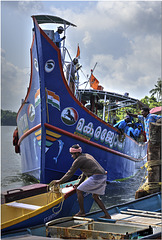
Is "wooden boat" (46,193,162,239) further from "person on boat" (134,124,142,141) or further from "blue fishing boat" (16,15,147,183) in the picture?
"person on boat" (134,124,142,141)

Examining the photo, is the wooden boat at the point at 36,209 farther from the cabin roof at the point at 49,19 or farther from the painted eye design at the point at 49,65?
the cabin roof at the point at 49,19

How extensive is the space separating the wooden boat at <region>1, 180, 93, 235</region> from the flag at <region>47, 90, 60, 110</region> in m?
3.42

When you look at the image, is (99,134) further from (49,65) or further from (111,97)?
(111,97)

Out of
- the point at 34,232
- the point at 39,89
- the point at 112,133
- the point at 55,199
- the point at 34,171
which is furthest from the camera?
the point at 112,133

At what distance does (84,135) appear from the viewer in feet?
34.2

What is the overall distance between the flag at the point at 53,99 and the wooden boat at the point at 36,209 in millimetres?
3421

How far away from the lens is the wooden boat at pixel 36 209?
16.8ft

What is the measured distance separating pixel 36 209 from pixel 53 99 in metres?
4.57

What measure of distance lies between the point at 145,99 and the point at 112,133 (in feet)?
131

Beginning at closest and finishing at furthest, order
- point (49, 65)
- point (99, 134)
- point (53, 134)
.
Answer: point (49, 65)
point (53, 134)
point (99, 134)

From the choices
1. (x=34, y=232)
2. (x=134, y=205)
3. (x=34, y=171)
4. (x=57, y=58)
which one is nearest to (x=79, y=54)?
(x=57, y=58)

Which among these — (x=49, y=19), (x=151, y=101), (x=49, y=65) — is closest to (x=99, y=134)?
(x=49, y=65)

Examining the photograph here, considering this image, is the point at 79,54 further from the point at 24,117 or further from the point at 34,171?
the point at 34,171

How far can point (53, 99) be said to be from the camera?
30.9 feet
